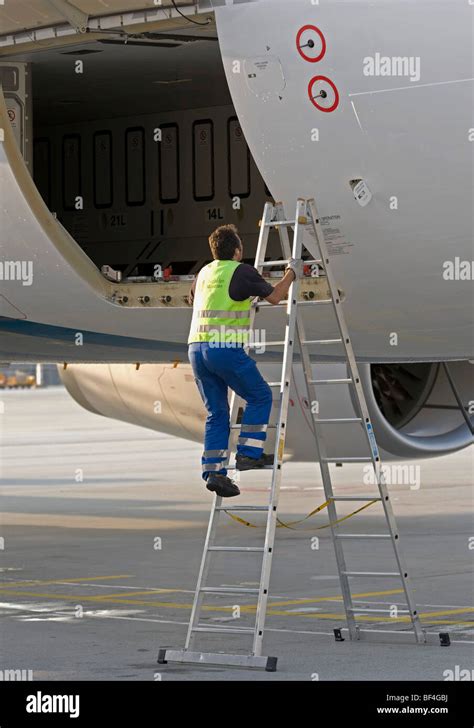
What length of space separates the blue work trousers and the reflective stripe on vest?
6 cm

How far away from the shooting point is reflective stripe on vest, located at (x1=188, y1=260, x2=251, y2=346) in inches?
369

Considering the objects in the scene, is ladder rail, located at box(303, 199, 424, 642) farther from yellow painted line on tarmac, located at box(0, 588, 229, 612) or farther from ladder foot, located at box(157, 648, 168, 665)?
yellow painted line on tarmac, located at box(0, 588, 229, 612)

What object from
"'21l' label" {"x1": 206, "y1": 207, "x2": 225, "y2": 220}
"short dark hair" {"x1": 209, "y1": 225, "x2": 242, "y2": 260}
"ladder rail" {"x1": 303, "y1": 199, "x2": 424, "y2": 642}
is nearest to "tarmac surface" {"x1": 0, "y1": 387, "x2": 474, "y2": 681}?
"ladder rail" {"x1": 303, "y1": 199, "x2": 424, "y2": 642}

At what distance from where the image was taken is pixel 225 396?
9.55 metres

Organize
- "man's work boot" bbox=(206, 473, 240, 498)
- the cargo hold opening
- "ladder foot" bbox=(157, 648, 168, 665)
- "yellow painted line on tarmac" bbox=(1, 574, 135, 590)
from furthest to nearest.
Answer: the cargo hold opening
"yellow painted line on tarmac" bbox=(1, 574, 135, 590)
"man's work boot" bbox=(206, 473, 240, 498)
"ladder foot" bbox=(157, 648, 168, 665)

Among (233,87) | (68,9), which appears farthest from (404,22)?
(68,9)

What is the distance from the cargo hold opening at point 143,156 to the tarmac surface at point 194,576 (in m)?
2.69

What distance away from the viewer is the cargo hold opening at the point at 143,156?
1459 centimetres

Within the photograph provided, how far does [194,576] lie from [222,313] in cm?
406

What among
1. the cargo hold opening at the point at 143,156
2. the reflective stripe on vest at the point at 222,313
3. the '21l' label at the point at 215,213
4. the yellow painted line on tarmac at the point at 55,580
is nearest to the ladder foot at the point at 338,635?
the reflective stripe on vest at the point at 222,313

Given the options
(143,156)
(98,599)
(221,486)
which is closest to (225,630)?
(221,486)

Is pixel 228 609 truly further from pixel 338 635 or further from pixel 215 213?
A: pixel 215 213
